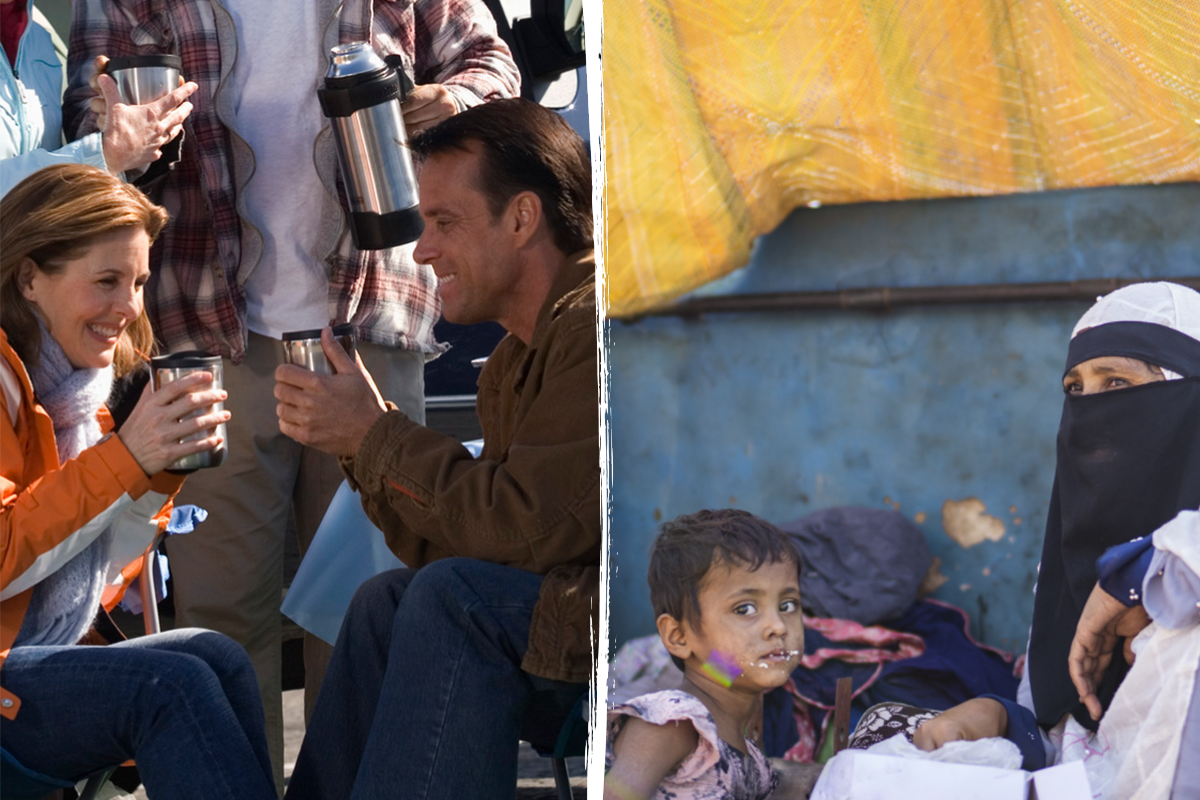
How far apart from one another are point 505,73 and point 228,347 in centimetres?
76

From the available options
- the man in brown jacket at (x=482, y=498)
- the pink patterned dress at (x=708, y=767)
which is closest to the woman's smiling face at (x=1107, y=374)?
the pink patterned dress at (x=708, y=767)

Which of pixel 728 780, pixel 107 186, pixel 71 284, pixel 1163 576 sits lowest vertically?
pixel 728 780

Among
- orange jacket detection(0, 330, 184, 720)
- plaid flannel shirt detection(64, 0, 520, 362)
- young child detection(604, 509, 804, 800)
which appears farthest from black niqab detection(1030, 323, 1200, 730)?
plaid flannel shirt detection(64, 0, 520, 362)

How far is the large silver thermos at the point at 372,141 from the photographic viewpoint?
6.76 ft

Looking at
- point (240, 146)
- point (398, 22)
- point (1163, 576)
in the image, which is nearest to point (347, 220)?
point (240, 146)

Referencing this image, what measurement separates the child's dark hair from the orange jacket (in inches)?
31.3

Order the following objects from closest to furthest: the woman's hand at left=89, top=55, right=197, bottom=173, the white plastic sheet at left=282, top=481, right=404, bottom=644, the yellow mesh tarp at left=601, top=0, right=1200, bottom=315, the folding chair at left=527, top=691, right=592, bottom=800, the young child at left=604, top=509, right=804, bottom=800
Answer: the yellow mesh tarp at left=601, top=0, right=1200, bottom=315
the young child at left=604, top=509, right=804, bottom=800
the folding chair at left=527, top=691, right=592, bottom=800
the woman's hand at left=89, top=55, right=197, bottom=173
the white plastic sheet at left=282, top=481, right=404, bottom=644

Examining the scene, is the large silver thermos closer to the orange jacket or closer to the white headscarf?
the orange jacket

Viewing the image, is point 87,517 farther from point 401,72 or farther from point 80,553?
point 401,72

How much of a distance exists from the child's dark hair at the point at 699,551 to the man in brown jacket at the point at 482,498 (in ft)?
0.58

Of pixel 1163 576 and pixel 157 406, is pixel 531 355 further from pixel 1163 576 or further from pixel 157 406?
pixel 1163 576

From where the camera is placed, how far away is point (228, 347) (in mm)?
2254

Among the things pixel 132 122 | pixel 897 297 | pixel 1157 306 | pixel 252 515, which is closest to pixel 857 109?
pixel 897 297

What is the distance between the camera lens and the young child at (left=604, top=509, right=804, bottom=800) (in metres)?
1.27
